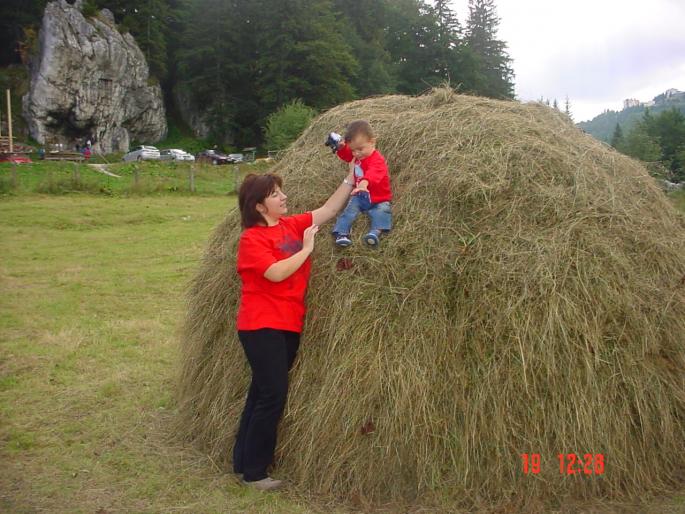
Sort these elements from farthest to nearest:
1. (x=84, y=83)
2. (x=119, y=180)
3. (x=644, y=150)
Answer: (x=84, y=83), (x=119, y=180), (x=644, y=150)

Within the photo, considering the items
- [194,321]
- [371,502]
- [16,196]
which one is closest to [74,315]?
[194,321]

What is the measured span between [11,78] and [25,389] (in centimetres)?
4737

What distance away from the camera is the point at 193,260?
1355cm

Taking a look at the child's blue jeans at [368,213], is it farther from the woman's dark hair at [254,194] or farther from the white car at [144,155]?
the white car at [144,155]

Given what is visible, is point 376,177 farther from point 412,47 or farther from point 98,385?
point 412,47

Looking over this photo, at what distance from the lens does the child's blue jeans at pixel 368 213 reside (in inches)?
170

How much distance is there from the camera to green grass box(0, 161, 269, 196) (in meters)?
22.7

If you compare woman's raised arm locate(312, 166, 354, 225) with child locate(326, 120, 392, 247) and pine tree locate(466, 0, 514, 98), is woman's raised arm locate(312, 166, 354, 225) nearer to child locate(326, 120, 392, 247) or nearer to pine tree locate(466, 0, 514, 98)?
child locate(326, 120, 392, 247)

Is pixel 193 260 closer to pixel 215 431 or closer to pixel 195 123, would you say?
pixel 215 431

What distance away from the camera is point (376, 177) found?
432cm

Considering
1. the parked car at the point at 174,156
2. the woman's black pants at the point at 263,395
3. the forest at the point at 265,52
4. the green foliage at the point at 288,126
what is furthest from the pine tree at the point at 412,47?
the woman's black pants at the point at 263,395
